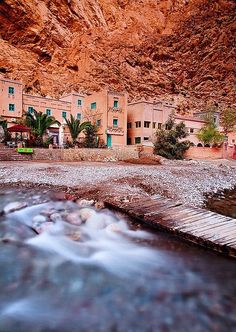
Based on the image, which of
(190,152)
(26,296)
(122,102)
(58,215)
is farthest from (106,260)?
(122,102)

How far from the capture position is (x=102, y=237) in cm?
529

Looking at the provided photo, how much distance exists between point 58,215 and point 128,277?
2880 mm

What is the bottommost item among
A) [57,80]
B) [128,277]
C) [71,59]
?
[128,277]

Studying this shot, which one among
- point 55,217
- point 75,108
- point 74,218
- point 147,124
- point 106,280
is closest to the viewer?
point 106,280

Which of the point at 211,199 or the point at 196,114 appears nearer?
the point at 211,199

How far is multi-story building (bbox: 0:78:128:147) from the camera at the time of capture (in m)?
36.6

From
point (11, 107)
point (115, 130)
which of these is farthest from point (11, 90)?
point (115, 130)

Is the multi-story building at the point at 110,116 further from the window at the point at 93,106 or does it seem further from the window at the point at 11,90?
the window at the point at 11,90

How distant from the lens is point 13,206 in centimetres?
705

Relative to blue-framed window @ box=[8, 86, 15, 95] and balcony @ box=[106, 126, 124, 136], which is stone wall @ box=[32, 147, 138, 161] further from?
blue-framed window @ box=[8, 86, 15, 95]

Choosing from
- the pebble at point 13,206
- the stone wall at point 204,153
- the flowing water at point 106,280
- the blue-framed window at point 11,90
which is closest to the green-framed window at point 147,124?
the stone wall at point 204,153

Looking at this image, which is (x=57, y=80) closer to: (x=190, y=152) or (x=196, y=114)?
(x=196, y=114)

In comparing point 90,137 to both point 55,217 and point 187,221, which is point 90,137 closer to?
point 55,217

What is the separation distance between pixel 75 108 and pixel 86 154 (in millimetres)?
17597
